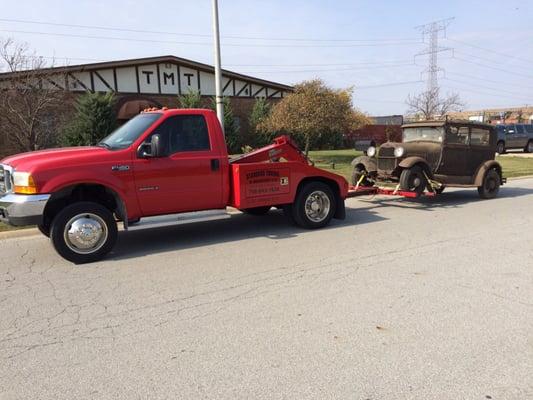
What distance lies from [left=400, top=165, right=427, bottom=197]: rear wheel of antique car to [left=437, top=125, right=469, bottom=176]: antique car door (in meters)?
1.07

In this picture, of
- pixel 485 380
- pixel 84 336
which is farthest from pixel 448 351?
pixel 84 336

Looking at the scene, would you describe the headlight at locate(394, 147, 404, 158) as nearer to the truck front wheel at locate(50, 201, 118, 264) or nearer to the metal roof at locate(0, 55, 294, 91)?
the truck front wheel at locate(50, 201, 118, 264)

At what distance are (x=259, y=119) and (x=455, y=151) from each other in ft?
56.0

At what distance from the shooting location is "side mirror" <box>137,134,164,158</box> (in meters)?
6.27

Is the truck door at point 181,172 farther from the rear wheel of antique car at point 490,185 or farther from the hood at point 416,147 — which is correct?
the rear wheel of antique car at point 490,185

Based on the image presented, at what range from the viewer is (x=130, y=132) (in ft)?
22.4

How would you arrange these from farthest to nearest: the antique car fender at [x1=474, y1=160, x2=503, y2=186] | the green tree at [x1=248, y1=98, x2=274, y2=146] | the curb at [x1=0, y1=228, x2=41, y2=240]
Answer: the green tree at [x1=248, y1=98, x2=274, y2=146], the antique car fender at [x1=474, y1=160, x2=503, y2=186], the curb at [x1=0, y1=228, x2=41, y2=240]

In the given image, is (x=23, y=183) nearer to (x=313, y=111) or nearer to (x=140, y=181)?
(x=140, y=181)

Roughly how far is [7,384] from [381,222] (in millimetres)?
6684

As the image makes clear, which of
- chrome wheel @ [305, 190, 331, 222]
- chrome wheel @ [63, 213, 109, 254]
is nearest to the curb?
chrome wheel @ [63, 213, 109, 254]

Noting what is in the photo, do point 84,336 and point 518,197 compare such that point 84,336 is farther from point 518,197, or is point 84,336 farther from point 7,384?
point 518,197

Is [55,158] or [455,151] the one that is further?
[455,151]

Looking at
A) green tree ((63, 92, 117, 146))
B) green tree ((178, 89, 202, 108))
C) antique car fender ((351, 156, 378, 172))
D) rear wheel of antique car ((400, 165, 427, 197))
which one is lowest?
rear wheel of antique car ((400, 165, 427, 197))

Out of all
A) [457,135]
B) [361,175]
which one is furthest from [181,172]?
[457,135]
